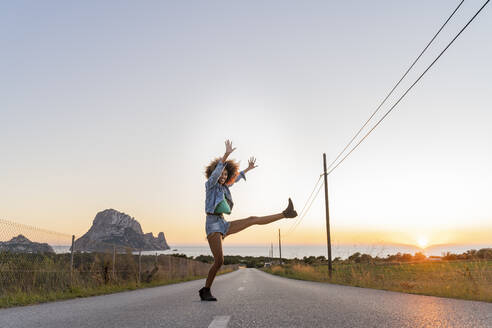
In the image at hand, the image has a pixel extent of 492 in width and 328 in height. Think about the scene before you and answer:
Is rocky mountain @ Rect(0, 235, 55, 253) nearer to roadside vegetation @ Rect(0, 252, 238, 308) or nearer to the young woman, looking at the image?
roadside vegetation @ Rect(0, 252, 238, 308)

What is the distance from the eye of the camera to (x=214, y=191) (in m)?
5.73

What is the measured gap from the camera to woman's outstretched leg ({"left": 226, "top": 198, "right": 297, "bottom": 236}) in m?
5.81

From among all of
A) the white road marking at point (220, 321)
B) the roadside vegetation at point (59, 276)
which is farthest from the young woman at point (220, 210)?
the roadside vegetation at point (59, 276)

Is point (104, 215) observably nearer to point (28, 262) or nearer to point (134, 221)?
point (134, 221)

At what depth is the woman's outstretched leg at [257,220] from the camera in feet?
19.1

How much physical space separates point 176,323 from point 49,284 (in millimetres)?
8121

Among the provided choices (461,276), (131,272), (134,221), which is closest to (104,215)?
(134,221)

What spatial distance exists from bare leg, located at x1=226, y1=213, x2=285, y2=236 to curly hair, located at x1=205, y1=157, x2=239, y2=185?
66 cm

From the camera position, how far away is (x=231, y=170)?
599 centimetres

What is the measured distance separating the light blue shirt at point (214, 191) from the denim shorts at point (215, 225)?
14 cm

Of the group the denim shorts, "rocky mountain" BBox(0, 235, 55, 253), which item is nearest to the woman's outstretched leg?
the denim shorts

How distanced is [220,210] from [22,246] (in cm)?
653

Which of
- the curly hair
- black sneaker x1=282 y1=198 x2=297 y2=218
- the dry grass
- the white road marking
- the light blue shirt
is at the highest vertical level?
the curly hair

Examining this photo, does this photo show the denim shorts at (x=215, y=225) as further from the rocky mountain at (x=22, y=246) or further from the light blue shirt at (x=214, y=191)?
the rocky mountain at (x=22, y=246)
